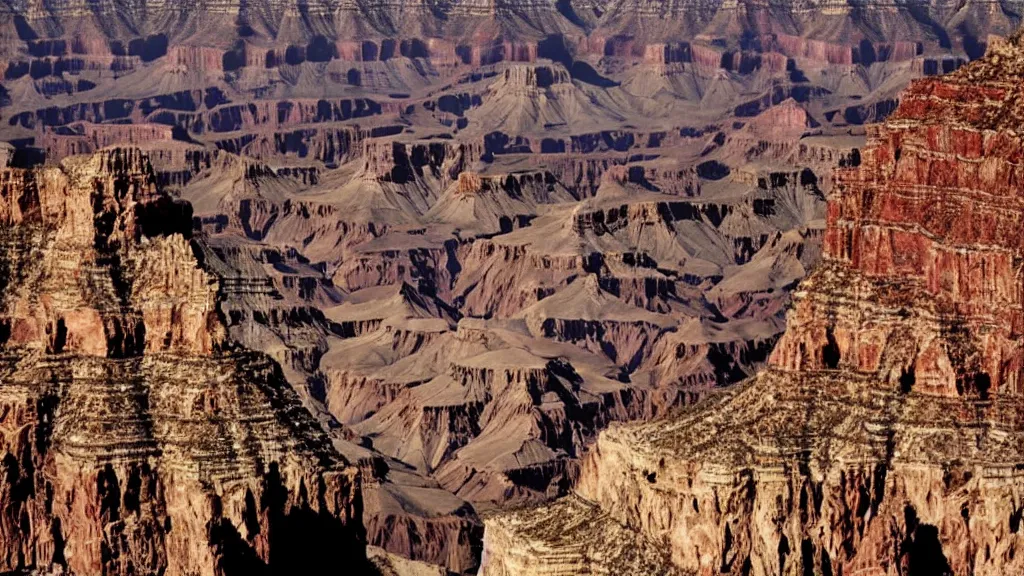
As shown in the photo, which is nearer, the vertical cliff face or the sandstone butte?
the sandstone butte

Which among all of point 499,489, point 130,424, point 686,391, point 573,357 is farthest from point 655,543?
point 573,357

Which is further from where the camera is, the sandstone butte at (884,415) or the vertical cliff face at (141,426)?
the vertical cliff face at (141,426)

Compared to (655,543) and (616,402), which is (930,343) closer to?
(655,543)

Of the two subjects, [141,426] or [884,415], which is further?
[141,426]

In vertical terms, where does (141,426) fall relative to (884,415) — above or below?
below

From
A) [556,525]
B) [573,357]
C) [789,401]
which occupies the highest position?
[789,401]
